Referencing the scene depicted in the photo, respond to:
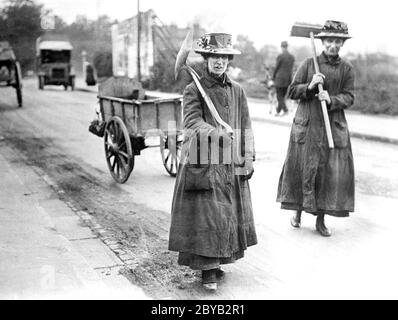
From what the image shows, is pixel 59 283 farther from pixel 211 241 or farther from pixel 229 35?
pixel 229 35

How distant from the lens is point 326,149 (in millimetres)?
5934

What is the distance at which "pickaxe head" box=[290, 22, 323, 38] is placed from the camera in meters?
6.04

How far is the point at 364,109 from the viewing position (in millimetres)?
17828

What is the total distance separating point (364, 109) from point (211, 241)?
48.2 ft

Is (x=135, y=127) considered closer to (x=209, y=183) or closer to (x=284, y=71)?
(x=209, y=183)

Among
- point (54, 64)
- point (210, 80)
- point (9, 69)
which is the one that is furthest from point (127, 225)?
point (54, 64)

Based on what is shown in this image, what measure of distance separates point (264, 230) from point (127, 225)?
5.22 feet

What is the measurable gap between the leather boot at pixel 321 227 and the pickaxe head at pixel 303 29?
2.01 meters

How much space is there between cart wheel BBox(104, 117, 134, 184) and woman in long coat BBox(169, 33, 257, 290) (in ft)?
12.5

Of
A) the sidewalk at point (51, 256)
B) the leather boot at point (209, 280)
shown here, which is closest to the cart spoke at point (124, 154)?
the sidewalk at point (51, 256)

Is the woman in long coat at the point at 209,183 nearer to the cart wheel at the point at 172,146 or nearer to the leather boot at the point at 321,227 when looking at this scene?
the leather boot at the point at 321,227

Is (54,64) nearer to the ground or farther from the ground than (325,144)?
farther from the ground

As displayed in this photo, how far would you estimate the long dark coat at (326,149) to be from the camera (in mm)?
5910

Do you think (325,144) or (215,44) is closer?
(215,44)
